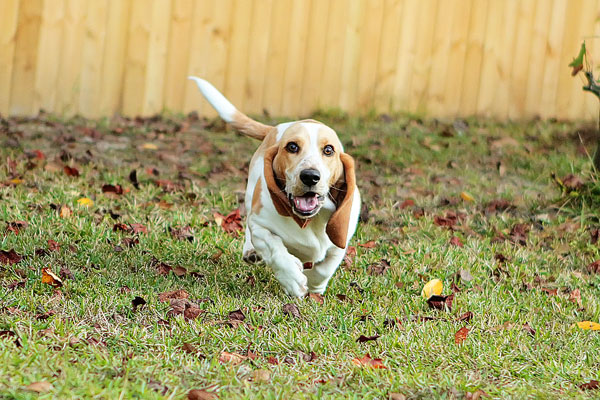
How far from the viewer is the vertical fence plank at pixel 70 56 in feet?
26.0

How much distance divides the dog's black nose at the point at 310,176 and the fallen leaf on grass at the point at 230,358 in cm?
86

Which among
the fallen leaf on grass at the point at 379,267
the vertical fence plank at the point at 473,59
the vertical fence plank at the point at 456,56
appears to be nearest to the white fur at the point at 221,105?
the fallen leaf on grass at the point at 379,267

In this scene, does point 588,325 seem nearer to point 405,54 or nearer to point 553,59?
point 405,54

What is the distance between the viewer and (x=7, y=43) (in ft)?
25.1

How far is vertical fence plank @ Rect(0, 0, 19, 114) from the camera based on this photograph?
7.62m

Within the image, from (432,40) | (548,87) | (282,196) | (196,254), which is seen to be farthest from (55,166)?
(548,87)

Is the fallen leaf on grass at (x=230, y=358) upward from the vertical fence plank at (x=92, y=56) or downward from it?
downward

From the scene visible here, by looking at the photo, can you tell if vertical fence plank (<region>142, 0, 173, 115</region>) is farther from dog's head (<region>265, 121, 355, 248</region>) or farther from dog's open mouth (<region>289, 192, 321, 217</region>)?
dog's open mouth (<region>289, 192, 321, 217</region>)

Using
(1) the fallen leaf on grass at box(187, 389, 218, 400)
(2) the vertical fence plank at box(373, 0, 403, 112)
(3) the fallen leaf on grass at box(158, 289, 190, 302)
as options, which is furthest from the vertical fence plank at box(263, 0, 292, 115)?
(1) the fallen leaf on grass at box(187, 389, 218, 400)

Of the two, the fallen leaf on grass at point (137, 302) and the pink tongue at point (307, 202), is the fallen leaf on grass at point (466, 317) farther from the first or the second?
the fallen leaf on grass at point (137, 302)

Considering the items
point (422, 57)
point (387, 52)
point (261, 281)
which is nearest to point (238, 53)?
point (387, 52)

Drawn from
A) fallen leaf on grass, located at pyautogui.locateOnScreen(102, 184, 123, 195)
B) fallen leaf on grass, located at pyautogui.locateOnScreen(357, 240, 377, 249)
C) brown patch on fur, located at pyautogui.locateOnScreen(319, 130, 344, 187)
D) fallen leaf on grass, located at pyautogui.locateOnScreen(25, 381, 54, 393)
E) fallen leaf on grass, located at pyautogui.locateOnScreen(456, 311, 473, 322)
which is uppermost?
brown patch on fur, located at pyautogui.locateOnScreen(319, 130, 344, 187)

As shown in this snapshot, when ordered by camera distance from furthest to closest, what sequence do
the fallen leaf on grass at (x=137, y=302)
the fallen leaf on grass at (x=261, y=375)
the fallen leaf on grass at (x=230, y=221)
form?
1. the fallen leaf on grass at (x=230, y=221)
2. the fallen leaf on grass at (x=137, y=302)
3. the fallen leaf on grass at (x=261, y=375)

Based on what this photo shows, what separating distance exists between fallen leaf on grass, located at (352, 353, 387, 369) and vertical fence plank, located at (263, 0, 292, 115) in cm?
561
